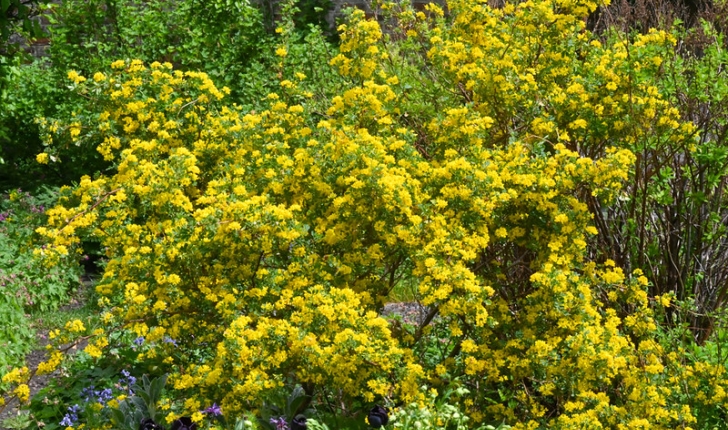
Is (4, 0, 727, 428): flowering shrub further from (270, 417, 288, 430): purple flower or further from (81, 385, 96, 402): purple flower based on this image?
(81, 385, 96, 402): purple flower

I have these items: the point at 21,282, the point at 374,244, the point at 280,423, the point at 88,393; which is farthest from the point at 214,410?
the point at 21,282

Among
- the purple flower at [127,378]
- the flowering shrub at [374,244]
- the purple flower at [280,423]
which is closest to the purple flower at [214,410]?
the flowering shrub at [374,244]

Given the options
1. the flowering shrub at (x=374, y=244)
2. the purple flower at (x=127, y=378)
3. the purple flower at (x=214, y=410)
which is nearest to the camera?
the flowering shrub at (x=374, y=244)

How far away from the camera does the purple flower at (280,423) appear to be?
12.7 feet

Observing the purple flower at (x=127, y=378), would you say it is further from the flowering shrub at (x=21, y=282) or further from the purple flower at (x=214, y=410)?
the flowering shrub at (x=21, y=282)

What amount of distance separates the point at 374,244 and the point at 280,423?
817 mm

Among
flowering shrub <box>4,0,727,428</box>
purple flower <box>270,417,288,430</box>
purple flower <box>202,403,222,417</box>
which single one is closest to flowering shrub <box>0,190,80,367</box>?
flowering shrub <box>4,0,727,428</box>

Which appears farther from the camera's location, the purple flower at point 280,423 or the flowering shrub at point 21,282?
the flowering shrub at point 21,282

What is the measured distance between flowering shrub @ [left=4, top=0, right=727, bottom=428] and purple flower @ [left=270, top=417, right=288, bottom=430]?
109 millimetres

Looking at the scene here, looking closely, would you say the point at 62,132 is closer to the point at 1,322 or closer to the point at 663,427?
the point at 1,322

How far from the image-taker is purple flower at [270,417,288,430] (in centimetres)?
387

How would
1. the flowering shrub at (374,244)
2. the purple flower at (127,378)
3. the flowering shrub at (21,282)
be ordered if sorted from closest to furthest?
the flowering shrub at (374,244) → the purple flower at (127,378) → the flowering shrub at (21,282)

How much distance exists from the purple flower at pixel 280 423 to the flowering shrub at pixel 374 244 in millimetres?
109

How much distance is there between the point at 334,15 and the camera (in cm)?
1123
